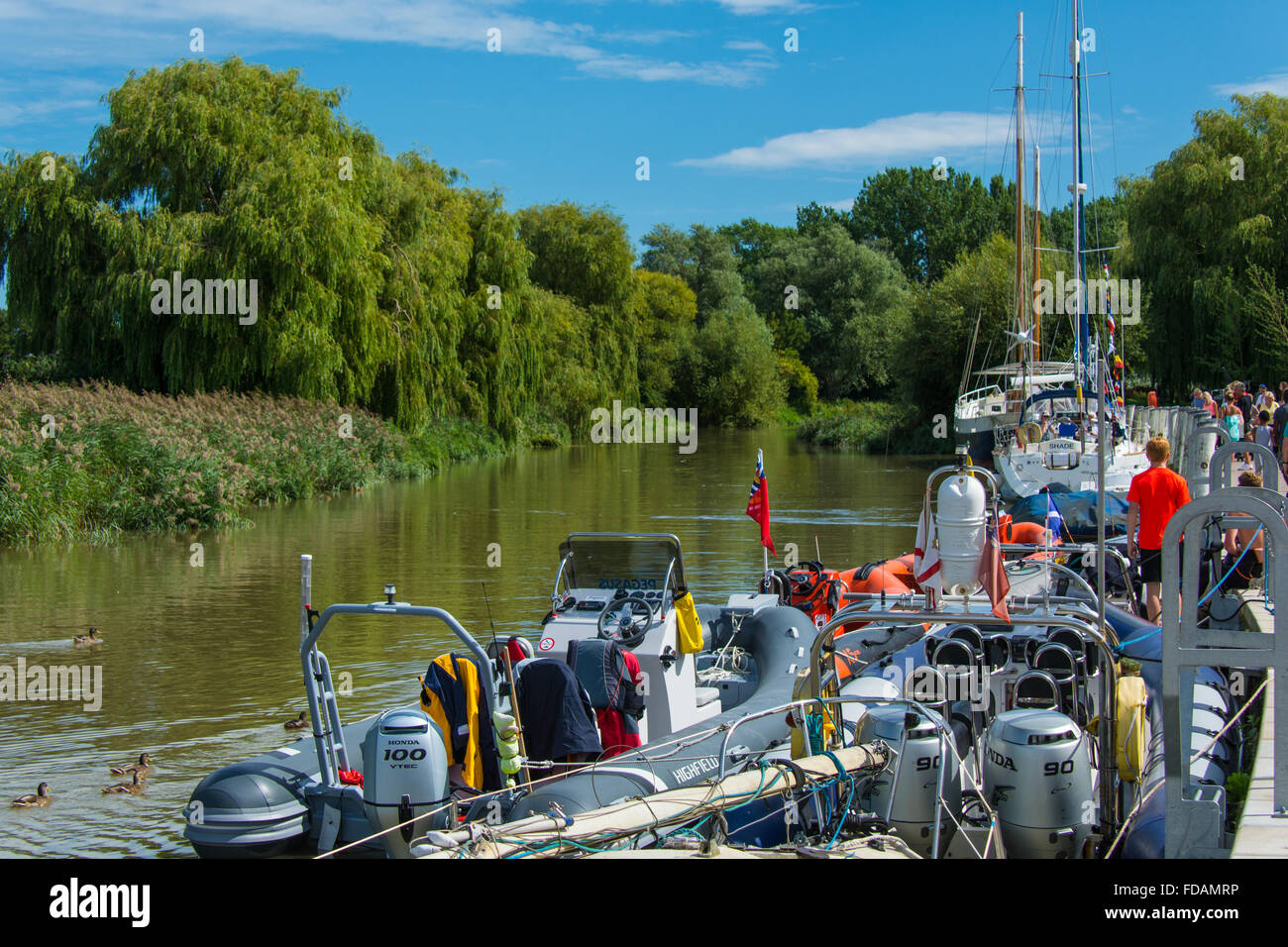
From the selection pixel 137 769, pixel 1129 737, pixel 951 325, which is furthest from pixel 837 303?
pixel 1129 737

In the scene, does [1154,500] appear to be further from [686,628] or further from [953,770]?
[953,770]

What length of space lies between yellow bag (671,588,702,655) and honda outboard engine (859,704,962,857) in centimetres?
284

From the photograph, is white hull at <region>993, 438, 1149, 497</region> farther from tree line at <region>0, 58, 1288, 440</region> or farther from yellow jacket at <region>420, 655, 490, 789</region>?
yellow jacket at <region>420, 655, 490, 789</region>

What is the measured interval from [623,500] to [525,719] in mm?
20505

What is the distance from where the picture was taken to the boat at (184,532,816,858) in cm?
641

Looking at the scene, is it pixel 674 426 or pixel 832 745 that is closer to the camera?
pixel 832 745
